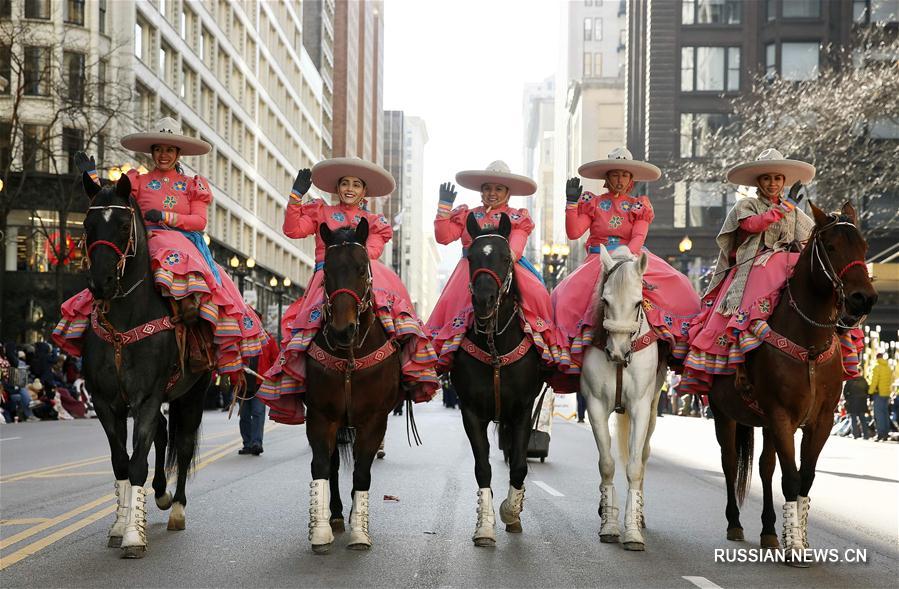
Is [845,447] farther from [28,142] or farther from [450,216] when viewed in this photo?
[28,142]

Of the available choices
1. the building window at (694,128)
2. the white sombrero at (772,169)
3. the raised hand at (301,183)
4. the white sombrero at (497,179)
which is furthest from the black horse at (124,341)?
the building window at (694,128)

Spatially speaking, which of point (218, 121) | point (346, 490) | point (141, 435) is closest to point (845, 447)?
point (346, 490)

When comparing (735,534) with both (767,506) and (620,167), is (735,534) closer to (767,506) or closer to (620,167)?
(767,506)

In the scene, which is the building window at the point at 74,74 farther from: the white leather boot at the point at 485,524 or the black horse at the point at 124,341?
the white leather boot at the point at 485,524

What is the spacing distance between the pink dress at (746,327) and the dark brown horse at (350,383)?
110 inches

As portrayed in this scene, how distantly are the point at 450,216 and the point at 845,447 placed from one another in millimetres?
17410

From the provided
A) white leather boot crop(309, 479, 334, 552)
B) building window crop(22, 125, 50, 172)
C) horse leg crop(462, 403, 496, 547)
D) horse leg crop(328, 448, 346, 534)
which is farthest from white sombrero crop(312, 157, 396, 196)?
building window crop(22, 125, 50, 172)

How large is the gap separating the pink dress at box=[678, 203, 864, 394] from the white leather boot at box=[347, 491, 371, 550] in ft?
10.5

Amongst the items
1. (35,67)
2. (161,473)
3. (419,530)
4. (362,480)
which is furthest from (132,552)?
(35,67)

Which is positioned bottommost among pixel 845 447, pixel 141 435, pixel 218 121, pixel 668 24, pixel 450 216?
pixel 845 447

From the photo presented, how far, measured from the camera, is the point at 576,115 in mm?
108812

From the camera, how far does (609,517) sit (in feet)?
31.1

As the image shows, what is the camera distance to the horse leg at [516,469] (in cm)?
963

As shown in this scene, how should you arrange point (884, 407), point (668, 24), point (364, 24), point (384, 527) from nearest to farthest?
point (384, 527) → point (884, 407) → point (668, 24) → point (364, 24)
